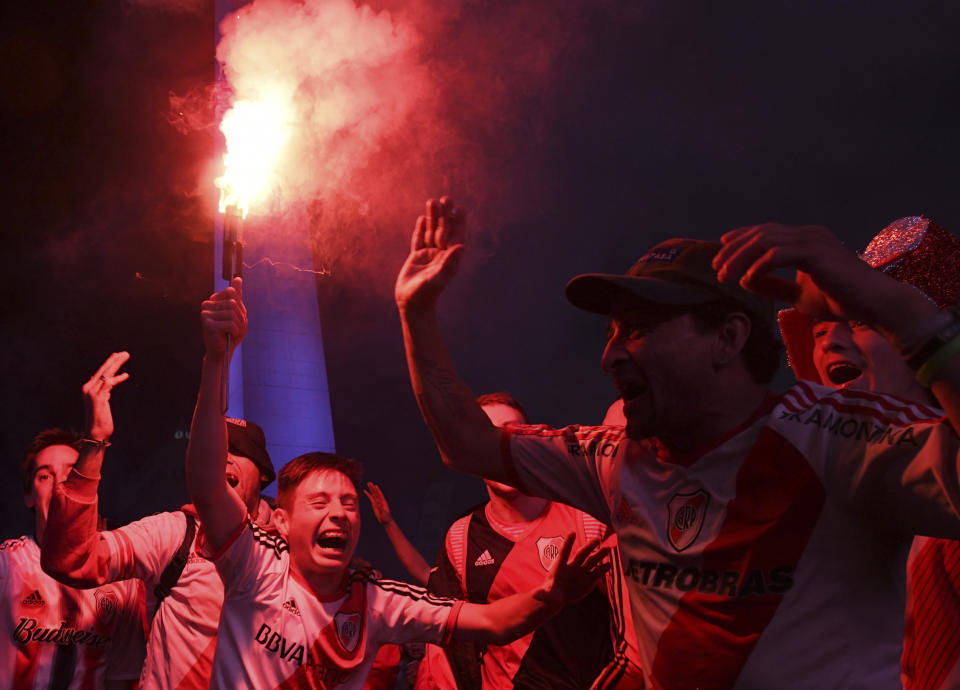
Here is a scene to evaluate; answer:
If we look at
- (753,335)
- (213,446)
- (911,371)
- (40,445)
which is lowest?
(911,371)

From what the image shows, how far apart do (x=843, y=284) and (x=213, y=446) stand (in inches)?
96.3

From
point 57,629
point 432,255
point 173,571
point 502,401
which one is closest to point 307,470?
point 173,571

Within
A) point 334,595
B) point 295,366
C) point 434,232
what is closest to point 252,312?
point 295,366

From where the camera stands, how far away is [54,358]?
1100 cm

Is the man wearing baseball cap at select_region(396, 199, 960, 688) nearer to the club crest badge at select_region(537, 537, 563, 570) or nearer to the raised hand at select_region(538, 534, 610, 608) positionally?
the raised hand at select_region(538, 534, 610, 608)

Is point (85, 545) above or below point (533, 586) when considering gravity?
above

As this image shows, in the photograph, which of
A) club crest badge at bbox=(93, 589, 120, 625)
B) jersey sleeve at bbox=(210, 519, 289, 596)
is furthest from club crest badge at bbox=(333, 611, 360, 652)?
club crest badge at bbox=(93, 589, 120, 625)

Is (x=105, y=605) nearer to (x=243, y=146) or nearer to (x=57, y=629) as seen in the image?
(x=57, y=629)

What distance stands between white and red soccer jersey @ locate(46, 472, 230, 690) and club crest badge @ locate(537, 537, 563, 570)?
1.70 m

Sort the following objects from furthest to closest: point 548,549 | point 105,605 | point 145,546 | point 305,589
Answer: point 105,605 < point 548,549 < point 145,546 < point 305,589

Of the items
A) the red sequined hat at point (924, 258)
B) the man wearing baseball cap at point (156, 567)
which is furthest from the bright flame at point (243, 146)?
the red sequined hat at point (924, 258)

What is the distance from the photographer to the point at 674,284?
6.61 ft

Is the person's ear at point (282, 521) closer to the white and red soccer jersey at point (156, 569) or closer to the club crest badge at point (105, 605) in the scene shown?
the white and red soccer jersey at point (156, 569)

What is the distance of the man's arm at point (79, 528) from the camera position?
3.17 m
